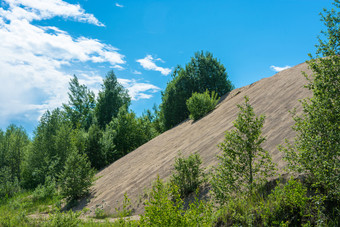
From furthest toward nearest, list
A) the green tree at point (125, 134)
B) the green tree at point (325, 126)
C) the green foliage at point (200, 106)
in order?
the green tree at point (125, 134) < the green foliage at point (200, 106) < the green tree at point (325, 126)

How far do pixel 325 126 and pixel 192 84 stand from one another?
2273cm

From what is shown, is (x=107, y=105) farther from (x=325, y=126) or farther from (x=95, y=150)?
(x=325, y=126)

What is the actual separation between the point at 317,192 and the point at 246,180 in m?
1.56

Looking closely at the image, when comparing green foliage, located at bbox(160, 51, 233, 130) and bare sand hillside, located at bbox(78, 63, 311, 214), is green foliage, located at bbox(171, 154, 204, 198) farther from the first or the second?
green foliage, located at bbox(160, 51, 233, 130)

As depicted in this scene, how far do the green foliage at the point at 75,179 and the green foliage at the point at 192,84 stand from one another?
50.7ft

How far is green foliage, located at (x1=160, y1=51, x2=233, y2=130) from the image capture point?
90.9 ft

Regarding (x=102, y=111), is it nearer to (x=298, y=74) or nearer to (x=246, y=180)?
(x=298, y=74)

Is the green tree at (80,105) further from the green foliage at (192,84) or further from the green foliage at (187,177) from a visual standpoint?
the green foliage at (187,177)

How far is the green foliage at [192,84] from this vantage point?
2770 cm

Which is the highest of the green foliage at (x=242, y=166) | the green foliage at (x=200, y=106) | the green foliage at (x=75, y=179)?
the green foliage at (x=200, y=106)

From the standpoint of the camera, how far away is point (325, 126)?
212 inches

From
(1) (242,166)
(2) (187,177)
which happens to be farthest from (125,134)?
(1) (242,166)

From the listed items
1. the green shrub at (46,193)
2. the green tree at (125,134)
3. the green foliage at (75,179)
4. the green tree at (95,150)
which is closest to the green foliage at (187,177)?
the green foliage at (75,179)

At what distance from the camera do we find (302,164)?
18.6 feet
